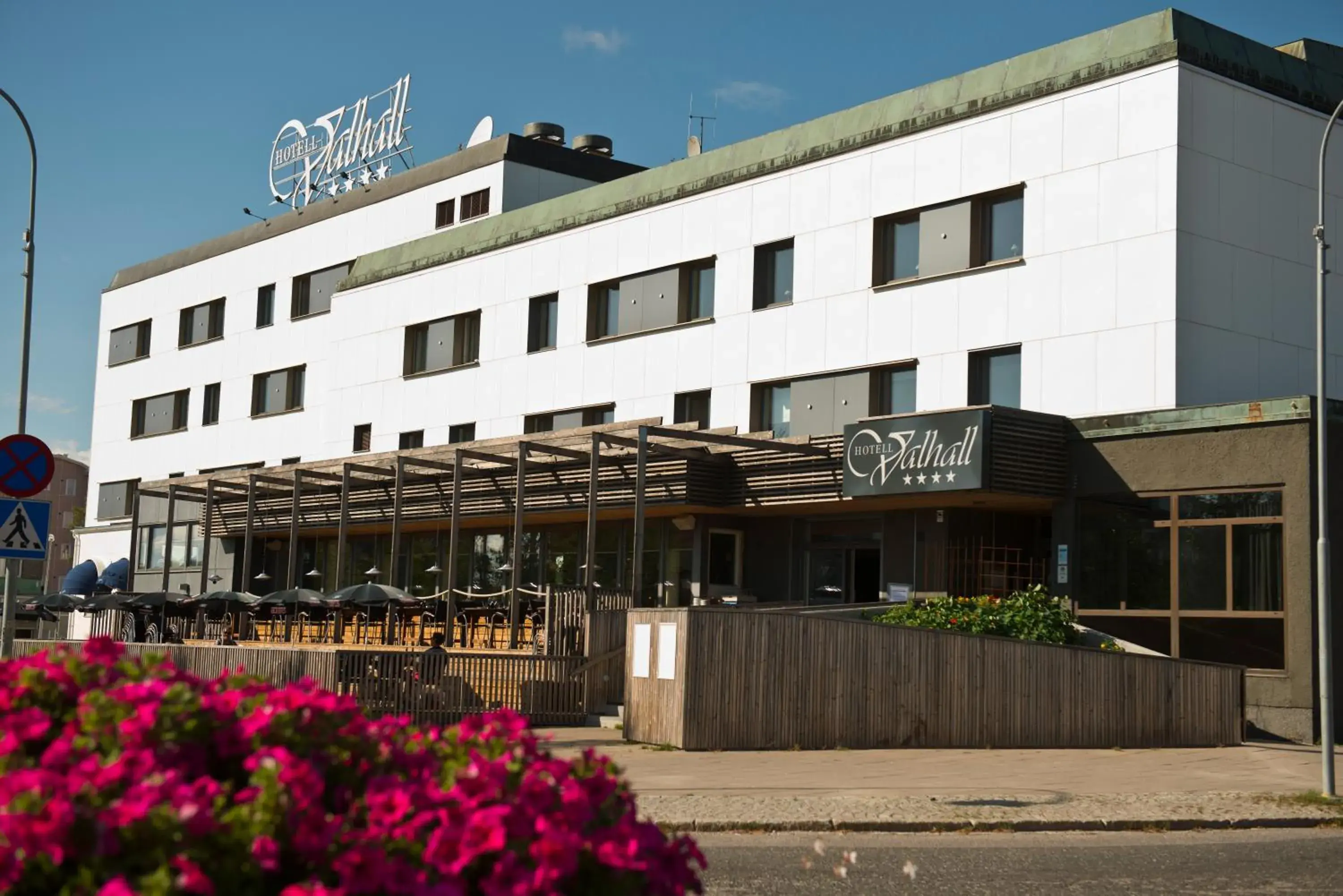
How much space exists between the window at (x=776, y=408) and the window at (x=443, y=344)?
10117mm

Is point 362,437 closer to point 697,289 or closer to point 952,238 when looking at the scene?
point 697,289

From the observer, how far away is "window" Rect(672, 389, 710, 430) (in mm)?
Result: 33938

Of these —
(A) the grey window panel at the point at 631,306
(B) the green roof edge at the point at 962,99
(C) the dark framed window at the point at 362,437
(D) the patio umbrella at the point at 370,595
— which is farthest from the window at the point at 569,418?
(C) the dark framed window at the point at 362,437

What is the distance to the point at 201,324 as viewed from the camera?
54844 millimetres

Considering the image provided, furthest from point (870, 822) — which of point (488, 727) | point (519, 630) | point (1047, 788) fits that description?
point (519, 630)

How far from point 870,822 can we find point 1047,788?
3.67 m

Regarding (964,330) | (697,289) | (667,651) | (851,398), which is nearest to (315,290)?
(697,289)

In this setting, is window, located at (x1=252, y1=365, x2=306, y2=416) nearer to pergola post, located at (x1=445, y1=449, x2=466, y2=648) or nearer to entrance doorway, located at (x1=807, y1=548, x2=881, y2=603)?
pergola post, located at (x1=445, y1=449, x2=466, y2=648)

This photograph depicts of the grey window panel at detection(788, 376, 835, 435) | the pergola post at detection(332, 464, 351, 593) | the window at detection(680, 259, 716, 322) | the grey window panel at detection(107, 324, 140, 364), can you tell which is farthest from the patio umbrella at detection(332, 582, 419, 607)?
the grey window panel at detection(107, 324, 140, 364)

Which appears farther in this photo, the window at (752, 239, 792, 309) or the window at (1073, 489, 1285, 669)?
the window at (752, 239, 792, 309)

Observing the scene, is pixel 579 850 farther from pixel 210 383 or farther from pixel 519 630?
pixel 210 383

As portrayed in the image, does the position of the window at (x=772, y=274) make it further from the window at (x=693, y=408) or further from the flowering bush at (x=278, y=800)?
the flowering bush at (x=278, y=800)

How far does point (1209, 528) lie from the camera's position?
24.4 metres

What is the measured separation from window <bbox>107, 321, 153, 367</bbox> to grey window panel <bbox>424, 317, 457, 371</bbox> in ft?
65.1
